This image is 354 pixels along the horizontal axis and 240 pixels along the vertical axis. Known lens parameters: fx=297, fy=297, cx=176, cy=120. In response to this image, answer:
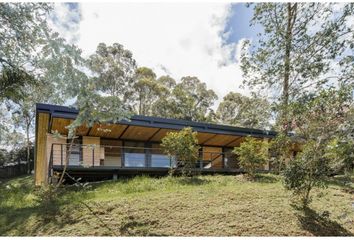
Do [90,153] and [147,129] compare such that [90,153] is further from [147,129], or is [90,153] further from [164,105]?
[164,105]

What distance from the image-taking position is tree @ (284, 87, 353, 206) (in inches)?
264

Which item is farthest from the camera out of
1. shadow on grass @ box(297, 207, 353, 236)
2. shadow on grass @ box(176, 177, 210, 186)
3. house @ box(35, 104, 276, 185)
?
house @ box(35, 104, 276, 185)

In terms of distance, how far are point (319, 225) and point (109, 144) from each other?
10.3m

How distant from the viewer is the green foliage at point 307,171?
265 inches

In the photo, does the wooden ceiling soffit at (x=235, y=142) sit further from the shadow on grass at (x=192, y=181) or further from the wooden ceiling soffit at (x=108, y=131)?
the wooden ceiling soffit at (x=108, y=131)

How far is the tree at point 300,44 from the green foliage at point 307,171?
176cm

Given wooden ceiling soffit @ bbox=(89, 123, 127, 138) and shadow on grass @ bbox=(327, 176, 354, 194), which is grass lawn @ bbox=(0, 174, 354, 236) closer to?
shadow on grass @ bbox=(327, 176, 354, 194)

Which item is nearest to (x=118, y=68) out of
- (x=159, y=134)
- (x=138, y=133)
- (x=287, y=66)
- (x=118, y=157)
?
(x=159, y=134)

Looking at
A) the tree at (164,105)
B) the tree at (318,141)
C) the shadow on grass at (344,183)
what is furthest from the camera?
the tree at (164,105)

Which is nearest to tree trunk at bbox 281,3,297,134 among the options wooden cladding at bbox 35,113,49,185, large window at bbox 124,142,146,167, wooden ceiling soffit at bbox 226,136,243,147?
wooden ceiling soffit at bbox 226,136,243,147

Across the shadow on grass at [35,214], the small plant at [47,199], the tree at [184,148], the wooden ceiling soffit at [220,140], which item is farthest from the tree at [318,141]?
the wooden ceiling soffit at [220,140]

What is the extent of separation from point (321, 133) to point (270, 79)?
14.1 feet

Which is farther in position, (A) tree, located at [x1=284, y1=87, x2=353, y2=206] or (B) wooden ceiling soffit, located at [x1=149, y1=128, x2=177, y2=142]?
(B) wooden ceiling soffit, located at [x1=149, y1=128, x2=177, y2=142]

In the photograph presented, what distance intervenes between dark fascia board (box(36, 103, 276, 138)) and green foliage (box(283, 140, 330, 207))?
5.44 metres
